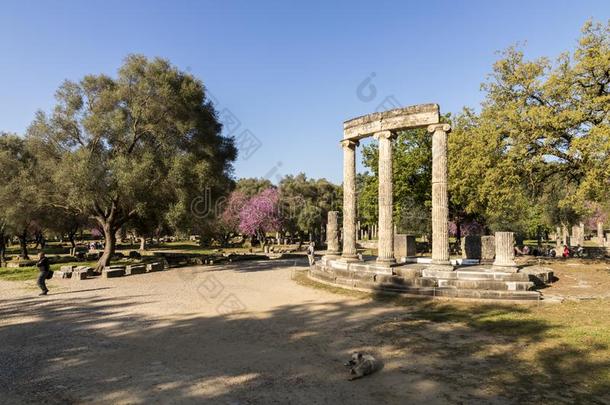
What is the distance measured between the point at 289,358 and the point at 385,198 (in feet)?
33.4

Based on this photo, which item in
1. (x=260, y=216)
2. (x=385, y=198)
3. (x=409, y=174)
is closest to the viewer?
(x=385, y=198)

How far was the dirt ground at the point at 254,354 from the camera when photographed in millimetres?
5789

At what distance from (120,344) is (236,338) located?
257 cm

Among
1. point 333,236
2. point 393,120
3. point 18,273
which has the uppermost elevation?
point 393,120

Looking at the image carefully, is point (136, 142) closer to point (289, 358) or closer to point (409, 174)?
point (289, 358)

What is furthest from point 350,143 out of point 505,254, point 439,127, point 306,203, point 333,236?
point 306,203

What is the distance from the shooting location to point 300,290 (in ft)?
49.8

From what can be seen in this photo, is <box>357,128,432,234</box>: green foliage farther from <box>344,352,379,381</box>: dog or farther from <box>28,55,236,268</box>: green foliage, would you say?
<box>344,352,379,381</box>: dog

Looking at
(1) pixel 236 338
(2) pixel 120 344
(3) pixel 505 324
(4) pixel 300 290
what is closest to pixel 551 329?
(3) pixel 505 324

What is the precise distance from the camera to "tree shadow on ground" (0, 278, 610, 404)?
579 centimetres

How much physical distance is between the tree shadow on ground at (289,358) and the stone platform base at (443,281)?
141cm

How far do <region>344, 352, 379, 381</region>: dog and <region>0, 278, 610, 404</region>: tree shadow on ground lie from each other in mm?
141

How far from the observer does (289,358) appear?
7391 millimetres

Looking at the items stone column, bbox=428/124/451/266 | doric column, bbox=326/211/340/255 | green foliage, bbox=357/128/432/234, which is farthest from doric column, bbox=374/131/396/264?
green foliage, bbox=357/128/432/234
